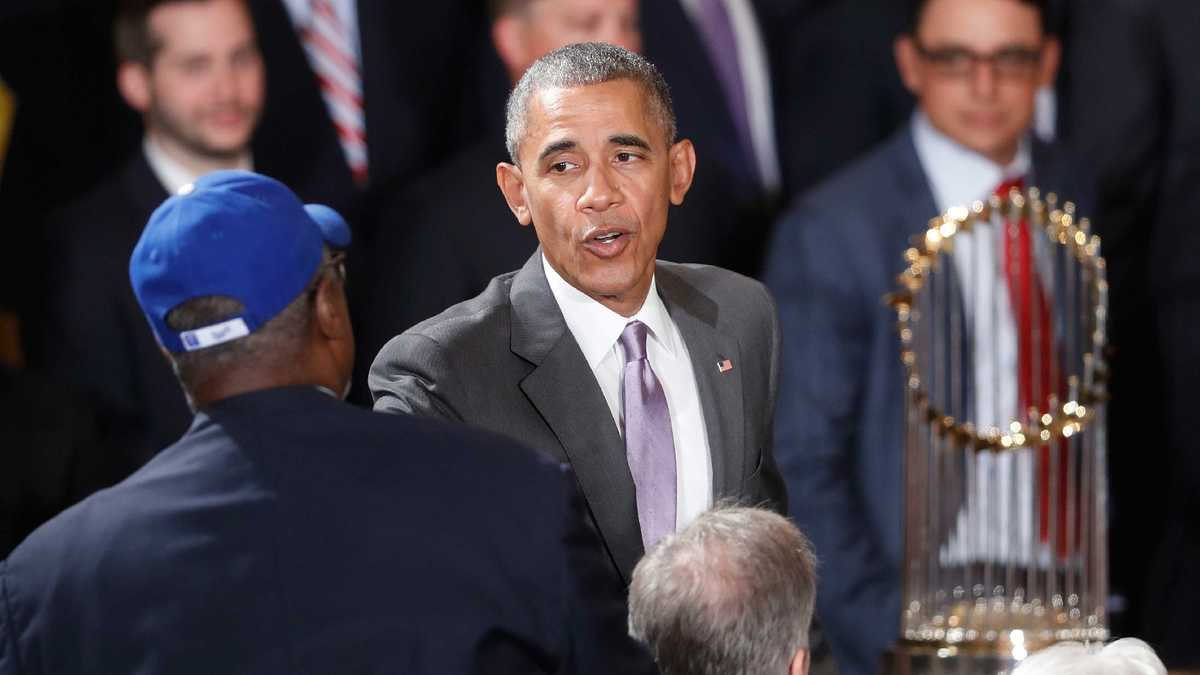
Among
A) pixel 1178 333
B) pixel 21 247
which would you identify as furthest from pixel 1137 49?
pixel 21 247

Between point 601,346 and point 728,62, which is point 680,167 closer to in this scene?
point 601,346

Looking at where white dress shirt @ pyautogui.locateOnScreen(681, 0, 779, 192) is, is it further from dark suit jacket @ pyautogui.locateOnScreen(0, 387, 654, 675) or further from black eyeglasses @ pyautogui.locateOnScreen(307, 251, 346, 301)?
dark suit jacket @ pyautogui.locateOnScreen(0, 387, 654, 675)

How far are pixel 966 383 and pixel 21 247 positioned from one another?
2470mm

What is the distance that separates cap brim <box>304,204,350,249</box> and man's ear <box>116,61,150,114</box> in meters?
2.82

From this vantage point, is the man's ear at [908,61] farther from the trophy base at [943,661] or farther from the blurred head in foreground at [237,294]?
the blurred head in foreground at [237,294]

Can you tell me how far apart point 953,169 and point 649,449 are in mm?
2770

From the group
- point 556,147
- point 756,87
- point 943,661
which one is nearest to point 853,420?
point 756,87

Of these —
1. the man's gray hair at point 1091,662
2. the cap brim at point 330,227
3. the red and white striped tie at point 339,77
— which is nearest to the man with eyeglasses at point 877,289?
the red and white striped tie at point 339,77

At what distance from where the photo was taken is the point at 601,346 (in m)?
2.48

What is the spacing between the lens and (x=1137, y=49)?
16.9ft

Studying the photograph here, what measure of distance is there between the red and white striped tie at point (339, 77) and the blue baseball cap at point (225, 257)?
2963 millimetres

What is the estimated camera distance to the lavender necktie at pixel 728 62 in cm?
513

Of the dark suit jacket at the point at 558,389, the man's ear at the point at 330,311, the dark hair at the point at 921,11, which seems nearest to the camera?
the man's ear at the point at 330,311

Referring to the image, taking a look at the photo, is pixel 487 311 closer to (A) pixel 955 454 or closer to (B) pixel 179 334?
(B) pixel 179 334
